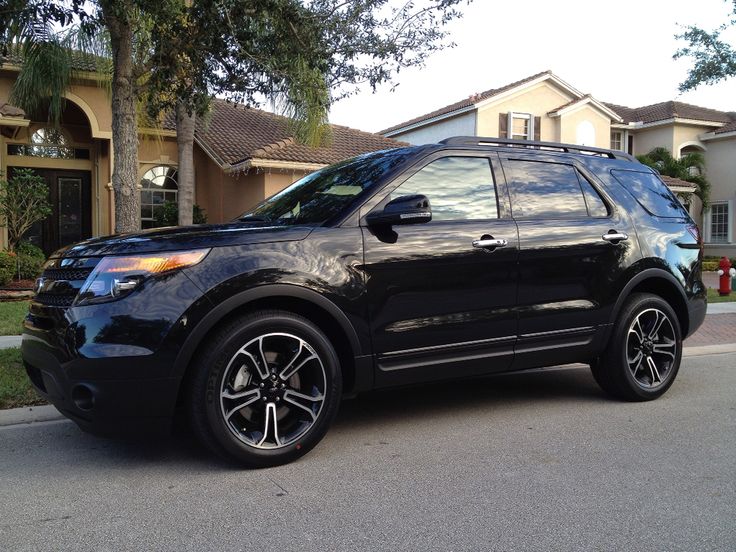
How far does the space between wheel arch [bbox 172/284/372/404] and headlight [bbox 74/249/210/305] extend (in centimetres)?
36

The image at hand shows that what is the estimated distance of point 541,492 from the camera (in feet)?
12.1

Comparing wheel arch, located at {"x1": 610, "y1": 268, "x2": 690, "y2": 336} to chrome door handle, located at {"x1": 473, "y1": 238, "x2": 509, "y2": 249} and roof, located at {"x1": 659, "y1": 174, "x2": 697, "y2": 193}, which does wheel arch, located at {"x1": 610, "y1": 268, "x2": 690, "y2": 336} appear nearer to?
chrome door handle, located at {"x1": 473, "y1": 238, "x2": 509, "y2": 249}

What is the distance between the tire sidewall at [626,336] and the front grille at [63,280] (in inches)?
156

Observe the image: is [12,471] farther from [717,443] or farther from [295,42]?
[295,42]

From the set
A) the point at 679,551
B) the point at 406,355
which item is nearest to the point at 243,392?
the point at 406,355

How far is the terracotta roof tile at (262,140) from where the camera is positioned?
1734 cm

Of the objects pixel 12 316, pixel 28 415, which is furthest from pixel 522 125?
pixel 28 415

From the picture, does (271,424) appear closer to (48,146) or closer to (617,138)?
(48,146)

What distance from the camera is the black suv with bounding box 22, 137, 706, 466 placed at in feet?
12.1

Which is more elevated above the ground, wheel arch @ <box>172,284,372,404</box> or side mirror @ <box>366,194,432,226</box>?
side mirror @ <box>366,194,432,226</box>

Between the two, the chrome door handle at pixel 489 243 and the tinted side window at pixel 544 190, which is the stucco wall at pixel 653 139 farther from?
the chrome door handle at pixel 489 243

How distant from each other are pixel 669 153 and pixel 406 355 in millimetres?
29663

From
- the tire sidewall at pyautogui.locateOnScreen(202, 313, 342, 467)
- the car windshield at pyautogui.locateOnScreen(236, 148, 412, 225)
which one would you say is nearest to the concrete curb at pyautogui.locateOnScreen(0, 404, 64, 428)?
the tire sidewall at pyautogui.locateOnScreen(202, 313, 342, 467)

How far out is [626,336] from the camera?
17.7 ft
